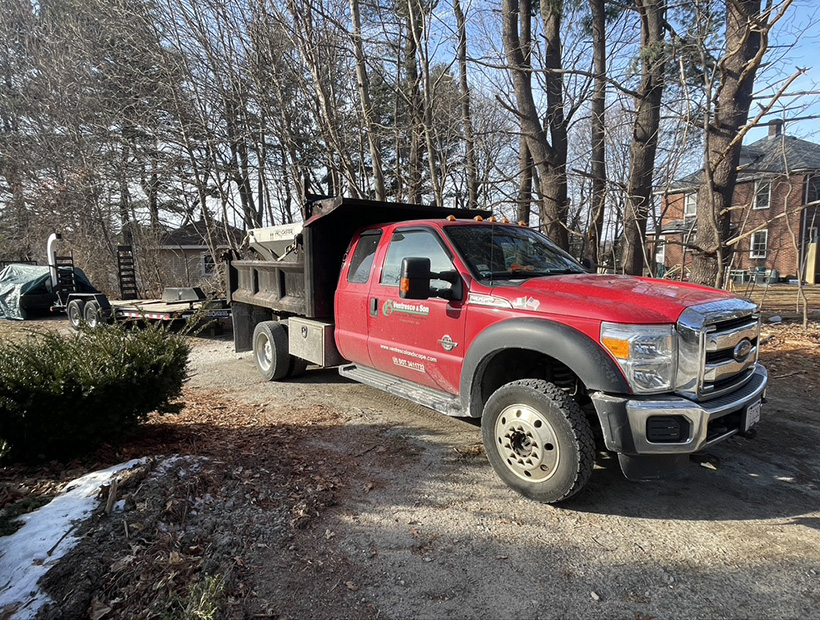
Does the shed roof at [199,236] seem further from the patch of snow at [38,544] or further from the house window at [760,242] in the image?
the house window at [760,242]

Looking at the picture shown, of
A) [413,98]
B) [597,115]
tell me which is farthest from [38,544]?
[597,115]

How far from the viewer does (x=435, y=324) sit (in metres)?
4.21

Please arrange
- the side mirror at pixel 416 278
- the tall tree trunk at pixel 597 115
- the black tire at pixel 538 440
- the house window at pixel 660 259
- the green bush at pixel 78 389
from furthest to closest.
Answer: the tall tree trunk at pixel 597 115 < the house window at pixel 660 259 < the side mirror at pixel 416 278 < the green bush at pixel 78 389 < the black tire at pixel 538 440

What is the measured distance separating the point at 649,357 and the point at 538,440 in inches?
36.2

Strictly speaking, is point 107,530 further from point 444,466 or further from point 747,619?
point 747,619

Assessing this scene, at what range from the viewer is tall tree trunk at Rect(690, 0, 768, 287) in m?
8.27

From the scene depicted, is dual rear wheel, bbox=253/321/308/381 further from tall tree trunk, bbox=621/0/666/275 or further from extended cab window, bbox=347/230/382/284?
tall tree trunk, bbox=621/0/666/275

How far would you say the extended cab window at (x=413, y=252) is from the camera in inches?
169

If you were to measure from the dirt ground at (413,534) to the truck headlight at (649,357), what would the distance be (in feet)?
3.19

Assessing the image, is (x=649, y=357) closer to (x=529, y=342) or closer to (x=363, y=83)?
(x=529, y=342)

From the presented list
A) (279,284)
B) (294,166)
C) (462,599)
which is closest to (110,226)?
(294,166)

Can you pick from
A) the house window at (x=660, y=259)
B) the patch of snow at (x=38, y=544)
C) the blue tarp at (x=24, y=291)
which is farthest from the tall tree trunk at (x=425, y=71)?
the blue tarp at (x=24, y=291)

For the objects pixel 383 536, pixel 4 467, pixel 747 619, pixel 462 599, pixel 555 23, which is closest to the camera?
pixel 747 619

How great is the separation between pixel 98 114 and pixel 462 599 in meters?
19.1
